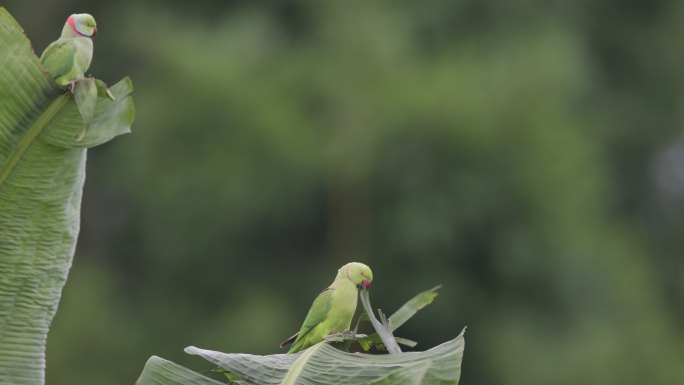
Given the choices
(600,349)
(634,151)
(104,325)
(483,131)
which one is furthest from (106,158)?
(634,151)

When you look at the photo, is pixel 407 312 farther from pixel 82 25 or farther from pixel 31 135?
pixel 82 25

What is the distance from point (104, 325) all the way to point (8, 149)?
460 inches

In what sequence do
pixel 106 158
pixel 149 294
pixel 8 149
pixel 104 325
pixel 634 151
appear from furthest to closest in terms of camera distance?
pixel 634 151
pixel 106 158
pixel 149 294
pixel 104 325
pixel 8 149

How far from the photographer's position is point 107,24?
1888 centimetres

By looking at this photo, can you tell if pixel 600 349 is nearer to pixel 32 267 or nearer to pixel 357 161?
pixel 357 161

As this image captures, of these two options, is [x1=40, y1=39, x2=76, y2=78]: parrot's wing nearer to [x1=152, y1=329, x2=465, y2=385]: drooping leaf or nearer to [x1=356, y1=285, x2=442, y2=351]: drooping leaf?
[x1=152, y1=329, x2=465, y2=385]: drooping leaf

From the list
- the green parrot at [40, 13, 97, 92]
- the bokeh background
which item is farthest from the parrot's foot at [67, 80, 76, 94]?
the bokeh background

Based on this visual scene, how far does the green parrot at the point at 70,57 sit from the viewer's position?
12.4ft

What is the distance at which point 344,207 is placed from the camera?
15.5 m

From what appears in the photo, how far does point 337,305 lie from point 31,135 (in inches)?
49.0

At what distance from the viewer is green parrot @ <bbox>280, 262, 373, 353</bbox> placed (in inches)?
173

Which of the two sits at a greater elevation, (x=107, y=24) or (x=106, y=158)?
(x=107, y=24)

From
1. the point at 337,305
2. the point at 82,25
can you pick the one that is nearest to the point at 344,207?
the point at 337,305

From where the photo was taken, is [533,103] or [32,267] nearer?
[32,267]
